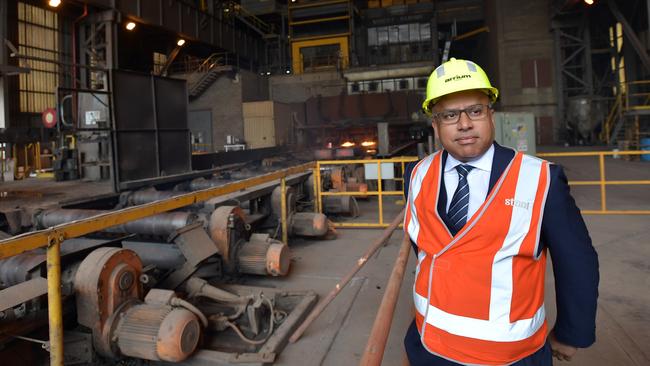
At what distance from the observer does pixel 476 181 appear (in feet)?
5.27

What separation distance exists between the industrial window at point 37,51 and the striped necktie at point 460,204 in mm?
22293

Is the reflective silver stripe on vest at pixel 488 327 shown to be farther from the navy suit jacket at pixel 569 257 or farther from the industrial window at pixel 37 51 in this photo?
the industrial window at pixel 37 51

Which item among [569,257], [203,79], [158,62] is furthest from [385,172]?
[158,62]

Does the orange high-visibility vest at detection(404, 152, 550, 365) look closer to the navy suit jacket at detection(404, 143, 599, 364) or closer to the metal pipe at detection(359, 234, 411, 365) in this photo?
the navy suit jacket at detection(404, 143, 599, 364)

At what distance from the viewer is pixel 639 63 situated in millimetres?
21203

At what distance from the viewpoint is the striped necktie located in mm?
1566

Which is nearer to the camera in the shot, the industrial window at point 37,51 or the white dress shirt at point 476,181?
the white dress shirt at point 476,181

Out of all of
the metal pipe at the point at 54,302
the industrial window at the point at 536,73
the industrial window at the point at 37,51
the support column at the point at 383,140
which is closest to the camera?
the metal pipe at the point at 54,302

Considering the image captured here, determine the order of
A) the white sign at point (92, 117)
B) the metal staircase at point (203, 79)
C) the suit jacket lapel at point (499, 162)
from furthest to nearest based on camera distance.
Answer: the metal staircase at point (203, 79) → the white sign at point (92, 117) → the suit jacket lapel at point (499, 162)

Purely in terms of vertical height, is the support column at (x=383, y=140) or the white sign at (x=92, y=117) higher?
the white sign at (x=92, y=117)

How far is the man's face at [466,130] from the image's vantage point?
159cm

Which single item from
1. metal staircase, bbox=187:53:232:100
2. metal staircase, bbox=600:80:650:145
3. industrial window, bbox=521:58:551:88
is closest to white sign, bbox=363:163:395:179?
metal staircase, bbox=600:80:650:145

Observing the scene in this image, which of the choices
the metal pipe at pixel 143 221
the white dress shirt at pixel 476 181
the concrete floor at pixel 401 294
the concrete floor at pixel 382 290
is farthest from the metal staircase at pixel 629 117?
the white dress shirt at pixel 476 181

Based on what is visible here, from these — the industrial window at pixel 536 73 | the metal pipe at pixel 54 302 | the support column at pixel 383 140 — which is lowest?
the metal pipe at pixel 54 302
